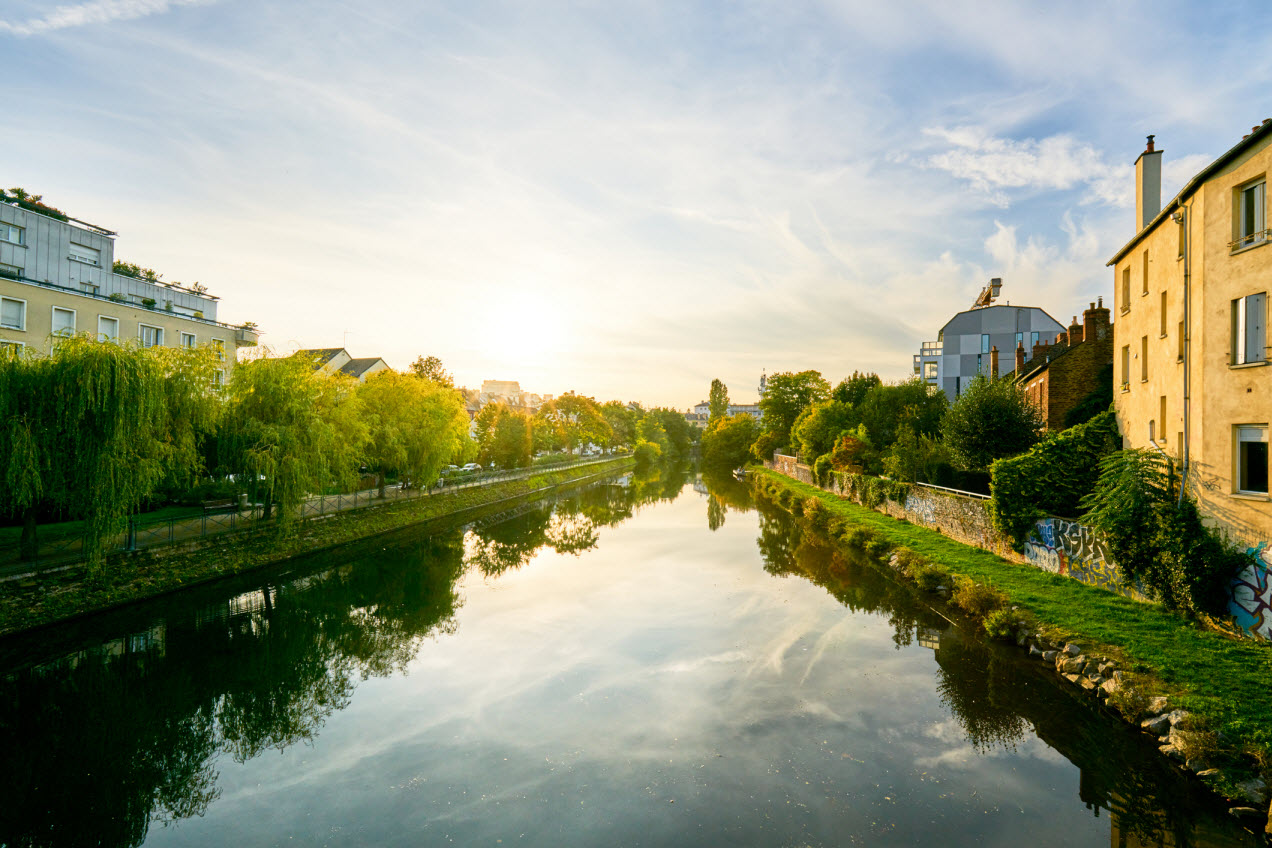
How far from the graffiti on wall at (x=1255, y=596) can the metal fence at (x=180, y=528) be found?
27245 mm

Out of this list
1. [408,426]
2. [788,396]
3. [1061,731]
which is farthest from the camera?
[788,396]

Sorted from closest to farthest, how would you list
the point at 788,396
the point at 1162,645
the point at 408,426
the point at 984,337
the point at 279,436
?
the point at 1162,645 < the point at 279,436 < the point at 408,426 < the point at 984,337 < the point at 788,396

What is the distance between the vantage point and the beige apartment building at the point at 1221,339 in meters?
12.4

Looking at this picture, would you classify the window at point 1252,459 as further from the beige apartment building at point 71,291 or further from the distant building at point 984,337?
the distant building at point 984,337

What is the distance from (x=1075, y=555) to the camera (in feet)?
56.0

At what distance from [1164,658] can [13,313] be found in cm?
4009

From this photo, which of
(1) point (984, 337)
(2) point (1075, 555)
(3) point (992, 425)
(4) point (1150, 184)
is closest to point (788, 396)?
(1) point (984, 337)

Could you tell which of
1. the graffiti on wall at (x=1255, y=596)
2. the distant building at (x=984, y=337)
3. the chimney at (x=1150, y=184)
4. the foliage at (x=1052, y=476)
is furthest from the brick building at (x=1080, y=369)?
the distant building at (x=984, y=337)

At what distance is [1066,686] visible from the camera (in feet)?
40.4

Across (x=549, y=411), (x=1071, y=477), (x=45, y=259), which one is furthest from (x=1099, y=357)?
(x=549, y=411)

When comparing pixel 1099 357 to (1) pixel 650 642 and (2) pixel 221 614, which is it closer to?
(1) pixel 650 642

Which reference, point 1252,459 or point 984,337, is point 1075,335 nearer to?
point 1252,459

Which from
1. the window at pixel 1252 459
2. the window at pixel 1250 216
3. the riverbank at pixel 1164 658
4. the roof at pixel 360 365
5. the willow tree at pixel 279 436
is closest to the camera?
the riverbank at pixel 1164 658

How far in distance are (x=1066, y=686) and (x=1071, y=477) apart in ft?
27.0
